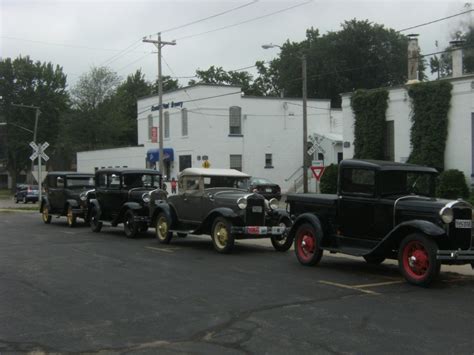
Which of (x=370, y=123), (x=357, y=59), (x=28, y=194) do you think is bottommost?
(x=28, y=194)

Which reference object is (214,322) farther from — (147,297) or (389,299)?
(389,299)

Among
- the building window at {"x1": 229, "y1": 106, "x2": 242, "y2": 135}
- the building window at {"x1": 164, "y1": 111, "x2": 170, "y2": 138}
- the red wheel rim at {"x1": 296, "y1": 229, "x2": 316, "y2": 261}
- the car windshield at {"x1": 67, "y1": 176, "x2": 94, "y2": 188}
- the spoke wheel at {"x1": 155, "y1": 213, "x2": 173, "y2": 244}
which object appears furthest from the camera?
the building window at {"x1": 164, "y1": 111, "x2": 170, "y2": 138}

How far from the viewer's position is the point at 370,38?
6006 cm

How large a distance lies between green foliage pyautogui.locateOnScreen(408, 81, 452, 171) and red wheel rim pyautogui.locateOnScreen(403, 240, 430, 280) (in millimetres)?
17945

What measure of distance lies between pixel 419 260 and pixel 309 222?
2664mm

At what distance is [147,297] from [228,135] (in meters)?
35.0

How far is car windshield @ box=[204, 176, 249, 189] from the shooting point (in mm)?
14812

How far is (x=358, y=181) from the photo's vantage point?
10.5 meters

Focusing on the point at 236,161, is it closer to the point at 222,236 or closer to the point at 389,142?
the point at 389,142

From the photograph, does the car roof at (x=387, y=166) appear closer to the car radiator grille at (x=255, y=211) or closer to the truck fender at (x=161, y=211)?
the car radiator grille at (x=255, y=211)

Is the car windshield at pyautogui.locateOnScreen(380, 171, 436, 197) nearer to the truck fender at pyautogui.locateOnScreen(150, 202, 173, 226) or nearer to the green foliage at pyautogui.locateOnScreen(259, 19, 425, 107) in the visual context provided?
the truck fender at pyautogui.locateOnScreen(150, 202, 173, 226)

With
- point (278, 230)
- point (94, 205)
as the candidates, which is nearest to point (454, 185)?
point (278, 230)

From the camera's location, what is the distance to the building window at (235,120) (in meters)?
43.2

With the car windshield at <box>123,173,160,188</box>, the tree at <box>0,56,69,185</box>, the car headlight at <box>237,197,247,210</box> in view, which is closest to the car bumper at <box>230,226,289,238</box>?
the car headlight at <box>237,197,247,210</box>
